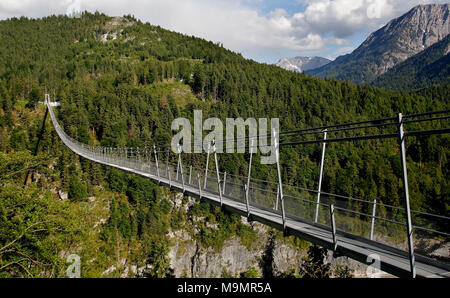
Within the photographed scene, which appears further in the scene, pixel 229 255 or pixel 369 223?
pixel 229 255

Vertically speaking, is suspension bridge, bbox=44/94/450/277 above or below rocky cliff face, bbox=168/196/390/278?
above

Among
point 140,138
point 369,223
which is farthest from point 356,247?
point 140,138

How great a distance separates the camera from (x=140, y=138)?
2817 inches

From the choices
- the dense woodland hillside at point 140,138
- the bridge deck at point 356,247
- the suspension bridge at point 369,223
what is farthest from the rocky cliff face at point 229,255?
the bridge deck at point 356,247

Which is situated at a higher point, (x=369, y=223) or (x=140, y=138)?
(x=140, y=138)


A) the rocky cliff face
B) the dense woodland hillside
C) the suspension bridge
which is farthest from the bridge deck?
the rocky cliff face

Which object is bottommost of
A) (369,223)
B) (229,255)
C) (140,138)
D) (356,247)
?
(229,255)

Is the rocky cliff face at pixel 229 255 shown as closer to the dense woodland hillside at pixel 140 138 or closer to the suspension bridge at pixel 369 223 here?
the dense woodland hillside at pixel 140 138

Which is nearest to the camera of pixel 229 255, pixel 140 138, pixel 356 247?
pixel 356 247

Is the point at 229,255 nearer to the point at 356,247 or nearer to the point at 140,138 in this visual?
the point at 140,138

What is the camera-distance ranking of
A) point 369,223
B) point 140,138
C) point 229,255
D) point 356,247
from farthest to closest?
point 140,138
point 229,255
point 369,223
point 356,247

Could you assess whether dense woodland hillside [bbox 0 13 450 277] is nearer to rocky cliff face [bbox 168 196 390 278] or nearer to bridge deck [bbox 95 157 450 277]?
rocky cliff face [bbox 168 196 390 278]

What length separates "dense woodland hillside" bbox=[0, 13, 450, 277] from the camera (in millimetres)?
11328
